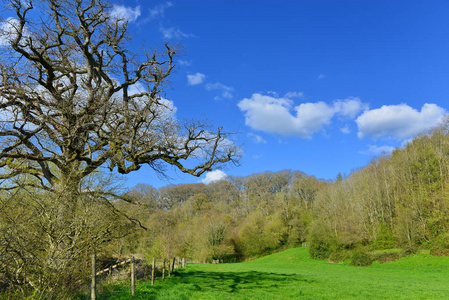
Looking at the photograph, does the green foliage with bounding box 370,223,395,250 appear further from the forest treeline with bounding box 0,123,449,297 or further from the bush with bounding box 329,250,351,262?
the bush with bounding box 329,250,351,262

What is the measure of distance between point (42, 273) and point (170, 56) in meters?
9.55

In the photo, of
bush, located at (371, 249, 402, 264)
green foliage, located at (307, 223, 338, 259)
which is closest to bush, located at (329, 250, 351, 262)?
green foliage, located at (307, 223, 338, 259)

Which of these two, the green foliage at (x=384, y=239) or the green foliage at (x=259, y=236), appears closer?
A: the green foliage at (x=384, y=239)

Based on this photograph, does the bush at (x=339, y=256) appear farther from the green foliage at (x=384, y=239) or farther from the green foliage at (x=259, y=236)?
the green foliage at (x=259, y=236)

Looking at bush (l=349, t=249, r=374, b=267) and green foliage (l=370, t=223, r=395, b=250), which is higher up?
green foliage (l=370, t=223, r=395, b=250)

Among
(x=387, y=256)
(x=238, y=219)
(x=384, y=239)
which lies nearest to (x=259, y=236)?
(x=238, y=219)

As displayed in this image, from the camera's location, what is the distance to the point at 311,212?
59.4 m

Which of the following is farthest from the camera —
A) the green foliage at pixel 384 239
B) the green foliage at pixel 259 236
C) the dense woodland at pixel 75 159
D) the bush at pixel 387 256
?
the green foliage at pixel 259 236

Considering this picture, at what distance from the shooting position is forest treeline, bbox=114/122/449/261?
33406mm

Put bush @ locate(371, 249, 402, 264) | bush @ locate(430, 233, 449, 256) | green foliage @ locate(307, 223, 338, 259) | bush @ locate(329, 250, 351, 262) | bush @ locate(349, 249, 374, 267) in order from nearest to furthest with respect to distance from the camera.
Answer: bush @ locate(430, 233, 449, 256) → bush @ locate(371, 249, 402, 264) → bush @ locate(349, 249, 374, 267) → bush @ locate(329, 250, 351, 262) → green foliage @ locate(307, 223, 338, 259)

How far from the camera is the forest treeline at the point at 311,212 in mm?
33406

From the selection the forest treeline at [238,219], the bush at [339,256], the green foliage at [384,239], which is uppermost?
the forest treeline at [238,219]

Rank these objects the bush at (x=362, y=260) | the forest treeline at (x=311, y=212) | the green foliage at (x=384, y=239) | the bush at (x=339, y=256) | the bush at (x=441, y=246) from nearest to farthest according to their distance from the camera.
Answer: the bush at (x=441, y=246) → the bush at (x=362, y=260) → the forest treeline at (x=311, y=212) → the green foliage at (x=384, y=239) → the bush at (x=339, y=256)

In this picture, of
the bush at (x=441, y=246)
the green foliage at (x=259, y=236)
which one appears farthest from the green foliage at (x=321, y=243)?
the bush at (x=441, y=246)
